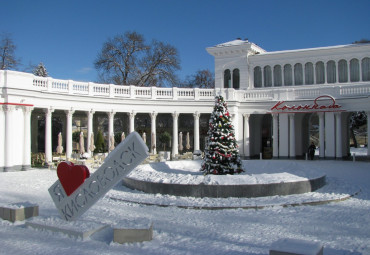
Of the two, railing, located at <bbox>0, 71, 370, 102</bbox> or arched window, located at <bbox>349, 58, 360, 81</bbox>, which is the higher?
arched window, located at <bbox>349, 58, 360, 81</bbox>

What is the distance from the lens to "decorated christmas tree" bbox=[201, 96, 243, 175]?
653 inches

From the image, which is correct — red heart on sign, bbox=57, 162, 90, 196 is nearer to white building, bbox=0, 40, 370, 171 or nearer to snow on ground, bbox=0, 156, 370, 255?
snow on ground, bbox=0, 156, 370, 255

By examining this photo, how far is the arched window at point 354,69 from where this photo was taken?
36969mm

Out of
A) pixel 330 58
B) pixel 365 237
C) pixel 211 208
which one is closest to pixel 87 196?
pixel 211 208

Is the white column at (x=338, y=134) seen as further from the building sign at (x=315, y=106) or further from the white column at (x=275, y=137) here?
the white column at (x=275, y=137)

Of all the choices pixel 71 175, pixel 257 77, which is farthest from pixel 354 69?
pixel 71 175

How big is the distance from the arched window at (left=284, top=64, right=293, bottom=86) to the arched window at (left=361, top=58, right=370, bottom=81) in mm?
6679

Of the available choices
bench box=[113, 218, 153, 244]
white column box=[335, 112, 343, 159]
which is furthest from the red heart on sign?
white column box=[335, 112, 343, 159]

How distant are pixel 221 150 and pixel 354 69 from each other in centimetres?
2611

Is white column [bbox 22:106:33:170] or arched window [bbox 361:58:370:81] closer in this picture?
white column [bbox 22:106:33:170]

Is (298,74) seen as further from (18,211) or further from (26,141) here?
(18,211)

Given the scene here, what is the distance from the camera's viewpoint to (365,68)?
3662 cm

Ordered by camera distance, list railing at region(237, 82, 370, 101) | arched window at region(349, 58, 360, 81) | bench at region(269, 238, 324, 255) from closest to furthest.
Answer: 1. bench at region(269, 238, 324, 255)
2. railing at region(237, 82, 370, 101)
3. arched window at region(349, 58, 360, 81)

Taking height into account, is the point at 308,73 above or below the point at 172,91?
above
